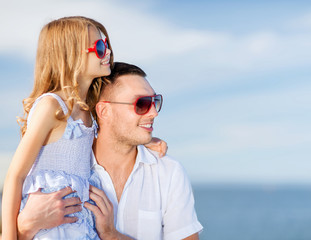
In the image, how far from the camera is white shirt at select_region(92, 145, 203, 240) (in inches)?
199

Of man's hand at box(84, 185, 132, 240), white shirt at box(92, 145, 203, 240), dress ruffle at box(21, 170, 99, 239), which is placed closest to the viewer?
dress ruffle at box(21, 170, 99, 239)

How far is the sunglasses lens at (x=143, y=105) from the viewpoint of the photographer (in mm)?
5141

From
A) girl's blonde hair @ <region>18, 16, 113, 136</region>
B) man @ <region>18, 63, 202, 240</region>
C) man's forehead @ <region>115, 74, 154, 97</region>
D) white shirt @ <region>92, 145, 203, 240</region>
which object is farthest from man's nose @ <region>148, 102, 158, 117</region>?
girl's blonde hair @ <region>18, 16, 113, 136</region>

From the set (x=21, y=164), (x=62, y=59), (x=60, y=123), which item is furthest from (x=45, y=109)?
(x=62, y=59)

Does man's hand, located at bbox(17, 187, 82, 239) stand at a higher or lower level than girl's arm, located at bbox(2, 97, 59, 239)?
lower

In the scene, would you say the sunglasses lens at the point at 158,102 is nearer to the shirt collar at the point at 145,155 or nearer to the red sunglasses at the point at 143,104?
the red sunglasses at the point at 143,104

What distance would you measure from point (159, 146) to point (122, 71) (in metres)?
0.83

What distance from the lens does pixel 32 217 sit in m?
4.16

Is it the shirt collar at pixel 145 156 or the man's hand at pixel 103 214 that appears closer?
the man's hand at pixel 103 214

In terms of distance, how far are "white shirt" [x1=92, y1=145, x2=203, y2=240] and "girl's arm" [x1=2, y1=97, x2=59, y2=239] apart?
1009mm

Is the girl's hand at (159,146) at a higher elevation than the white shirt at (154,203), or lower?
higher

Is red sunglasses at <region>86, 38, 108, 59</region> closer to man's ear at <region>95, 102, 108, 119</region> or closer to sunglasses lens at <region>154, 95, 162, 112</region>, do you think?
man's ear at <region>95, 102, 108, 119</region>

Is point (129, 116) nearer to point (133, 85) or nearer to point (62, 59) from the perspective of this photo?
point (133, 85)

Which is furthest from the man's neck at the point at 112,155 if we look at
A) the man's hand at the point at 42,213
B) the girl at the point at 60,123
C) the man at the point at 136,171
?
the man's hand at the point at 42,213
